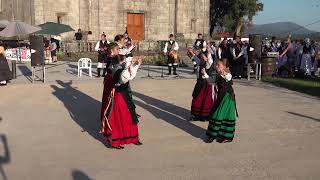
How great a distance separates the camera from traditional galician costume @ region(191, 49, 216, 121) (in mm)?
10352

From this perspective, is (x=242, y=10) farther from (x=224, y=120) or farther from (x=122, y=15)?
(x=224, y=120)

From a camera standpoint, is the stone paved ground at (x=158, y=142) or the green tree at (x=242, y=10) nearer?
the stone paved ground at (x=158, y=142)

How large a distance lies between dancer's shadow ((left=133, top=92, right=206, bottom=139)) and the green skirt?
0.65 m

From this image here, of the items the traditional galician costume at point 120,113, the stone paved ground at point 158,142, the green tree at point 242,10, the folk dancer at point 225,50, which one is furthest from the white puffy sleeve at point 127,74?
the green tree at point 242,10

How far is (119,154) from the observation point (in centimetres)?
801

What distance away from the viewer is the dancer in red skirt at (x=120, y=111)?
26.9ft

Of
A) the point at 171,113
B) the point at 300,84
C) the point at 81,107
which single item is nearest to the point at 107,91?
the point at 171,113

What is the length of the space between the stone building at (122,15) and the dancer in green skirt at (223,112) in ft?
89.0

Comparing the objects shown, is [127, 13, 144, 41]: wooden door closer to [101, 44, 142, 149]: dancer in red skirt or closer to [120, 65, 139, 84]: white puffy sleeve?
[101, 44, 142, 149]: dancer in red skirt

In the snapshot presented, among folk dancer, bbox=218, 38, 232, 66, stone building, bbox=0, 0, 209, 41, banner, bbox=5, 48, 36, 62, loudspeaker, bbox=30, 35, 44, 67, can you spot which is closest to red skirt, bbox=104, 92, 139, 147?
loudspeaker, bbox=30, 35, 44, 67

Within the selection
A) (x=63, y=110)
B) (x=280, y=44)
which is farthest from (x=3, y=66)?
(x=280, y=44)

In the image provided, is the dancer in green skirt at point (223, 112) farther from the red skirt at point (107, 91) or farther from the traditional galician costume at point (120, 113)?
the red skirt at point (107, 91)

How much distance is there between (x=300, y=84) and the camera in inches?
695

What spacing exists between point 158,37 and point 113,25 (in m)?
4.48
